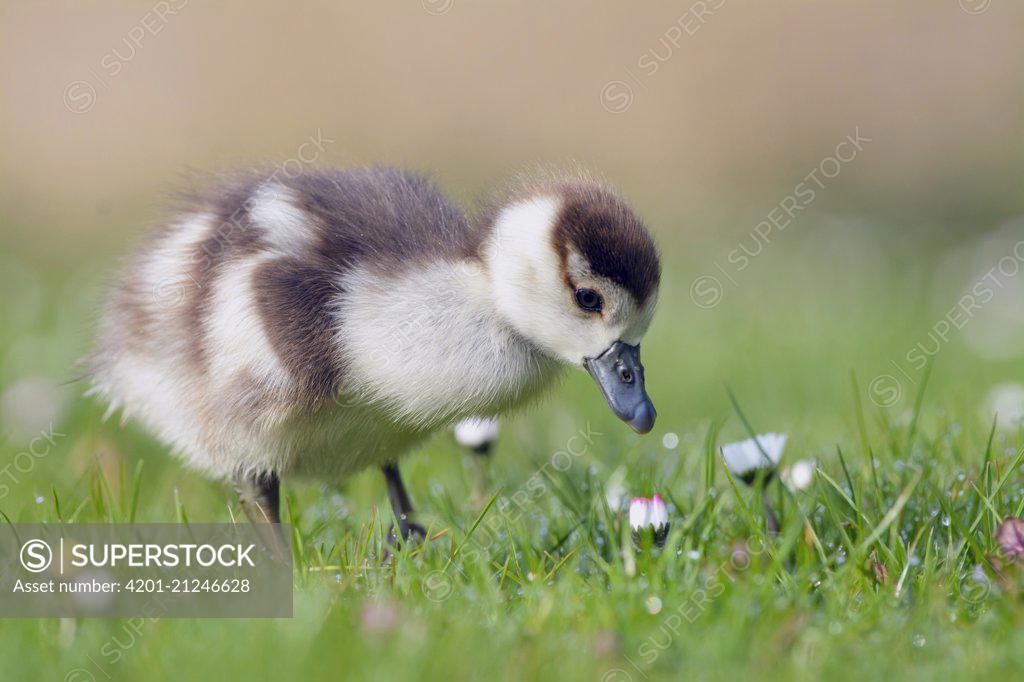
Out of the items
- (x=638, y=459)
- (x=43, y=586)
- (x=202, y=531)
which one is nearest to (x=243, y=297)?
(x=202, y=531)

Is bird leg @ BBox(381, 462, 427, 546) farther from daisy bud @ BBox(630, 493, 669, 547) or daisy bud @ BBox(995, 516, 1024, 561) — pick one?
daisy bud @ BBox(995, 516, 1024, 561)

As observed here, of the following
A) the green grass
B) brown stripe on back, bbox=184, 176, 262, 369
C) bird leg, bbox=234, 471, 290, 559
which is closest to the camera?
the green grass

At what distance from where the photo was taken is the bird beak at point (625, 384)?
9.41 ft

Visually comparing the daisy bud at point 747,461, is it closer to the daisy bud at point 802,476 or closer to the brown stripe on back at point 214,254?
the daisy bud at point 802,476

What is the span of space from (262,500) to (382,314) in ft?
2.25

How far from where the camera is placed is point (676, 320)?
5.88 meters

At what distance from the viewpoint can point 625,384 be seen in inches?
114

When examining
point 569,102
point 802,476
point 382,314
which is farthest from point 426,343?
point 569,102

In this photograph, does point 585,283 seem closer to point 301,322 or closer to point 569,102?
point 301,322

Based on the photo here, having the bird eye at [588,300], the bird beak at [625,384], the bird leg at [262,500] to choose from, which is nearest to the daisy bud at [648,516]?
the bird beak at [625,384]

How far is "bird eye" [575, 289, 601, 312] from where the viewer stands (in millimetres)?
2844

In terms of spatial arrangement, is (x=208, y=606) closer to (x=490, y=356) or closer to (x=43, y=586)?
(x=43, y=586)

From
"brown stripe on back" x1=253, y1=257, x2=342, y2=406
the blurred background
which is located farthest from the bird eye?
the blurred background

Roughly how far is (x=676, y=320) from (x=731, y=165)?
3.20 m
